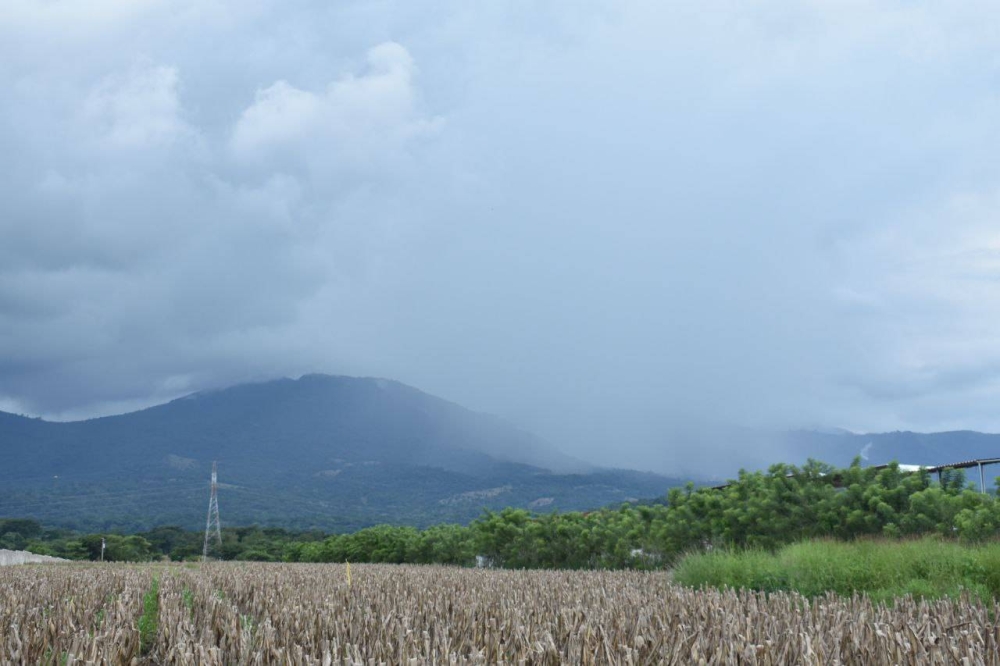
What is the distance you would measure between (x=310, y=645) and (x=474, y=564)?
2675cm

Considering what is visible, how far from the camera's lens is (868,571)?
1255 cm

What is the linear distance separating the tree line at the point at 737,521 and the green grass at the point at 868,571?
6.88 ft

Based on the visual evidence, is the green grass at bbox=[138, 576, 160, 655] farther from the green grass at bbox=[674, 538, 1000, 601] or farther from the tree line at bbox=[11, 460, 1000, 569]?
the tree line at bbox=[11, 460, 1000, 569]

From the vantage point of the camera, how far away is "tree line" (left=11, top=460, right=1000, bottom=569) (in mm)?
16672

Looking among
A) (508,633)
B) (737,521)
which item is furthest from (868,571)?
(508,633)

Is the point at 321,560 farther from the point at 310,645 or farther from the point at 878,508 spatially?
the point at 310,645

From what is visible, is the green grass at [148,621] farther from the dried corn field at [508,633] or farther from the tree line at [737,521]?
the tree line at [737,521]

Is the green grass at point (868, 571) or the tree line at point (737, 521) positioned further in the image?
the tree line at point (737, 521)

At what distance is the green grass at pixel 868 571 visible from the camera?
1151 centimetres

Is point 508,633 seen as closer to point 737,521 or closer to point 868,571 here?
point 868,571

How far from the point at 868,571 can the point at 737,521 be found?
8.02 meters

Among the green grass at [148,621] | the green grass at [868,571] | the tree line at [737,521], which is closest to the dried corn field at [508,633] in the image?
the green grass at [148,621]

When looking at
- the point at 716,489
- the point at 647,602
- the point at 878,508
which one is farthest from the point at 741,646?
the point at 716,489

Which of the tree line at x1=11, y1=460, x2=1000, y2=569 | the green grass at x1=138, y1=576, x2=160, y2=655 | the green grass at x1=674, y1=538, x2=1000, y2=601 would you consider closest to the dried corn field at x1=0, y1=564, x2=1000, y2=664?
the green grass at x1=138, y1=576, x2=160, y2=655
